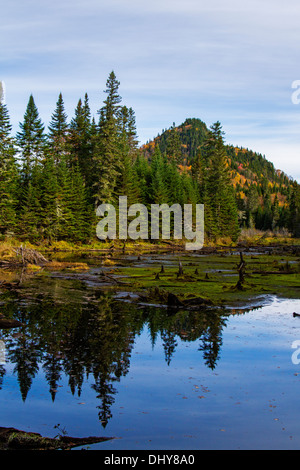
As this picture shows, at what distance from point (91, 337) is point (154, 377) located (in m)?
3.60

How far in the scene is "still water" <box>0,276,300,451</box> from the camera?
24.2 ft

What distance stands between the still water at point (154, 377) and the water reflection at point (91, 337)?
3 centimetres

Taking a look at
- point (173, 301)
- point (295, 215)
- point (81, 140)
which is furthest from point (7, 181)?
point (295, 215)

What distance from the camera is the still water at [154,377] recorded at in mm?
7387

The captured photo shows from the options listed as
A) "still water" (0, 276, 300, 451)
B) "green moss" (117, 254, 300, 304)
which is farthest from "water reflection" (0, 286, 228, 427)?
"green moss" (117, 254, 300, 304)

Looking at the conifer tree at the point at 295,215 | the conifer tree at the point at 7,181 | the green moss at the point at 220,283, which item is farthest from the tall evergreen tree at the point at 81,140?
the conifer tree at the point at 295,215

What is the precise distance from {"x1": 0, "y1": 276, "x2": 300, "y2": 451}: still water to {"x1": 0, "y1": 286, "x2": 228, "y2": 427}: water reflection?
0.11 ft

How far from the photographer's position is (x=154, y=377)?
33.6ft

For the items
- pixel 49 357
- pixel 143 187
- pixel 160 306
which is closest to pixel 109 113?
pixel 143 187

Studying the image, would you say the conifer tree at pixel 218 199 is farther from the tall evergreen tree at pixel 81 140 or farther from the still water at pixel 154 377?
the still water at pixel 154 377

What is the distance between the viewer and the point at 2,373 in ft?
33.0

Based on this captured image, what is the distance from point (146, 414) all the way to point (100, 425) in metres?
0.96

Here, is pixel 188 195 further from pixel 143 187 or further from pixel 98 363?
pixel 98 363

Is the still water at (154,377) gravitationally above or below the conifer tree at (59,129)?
below
